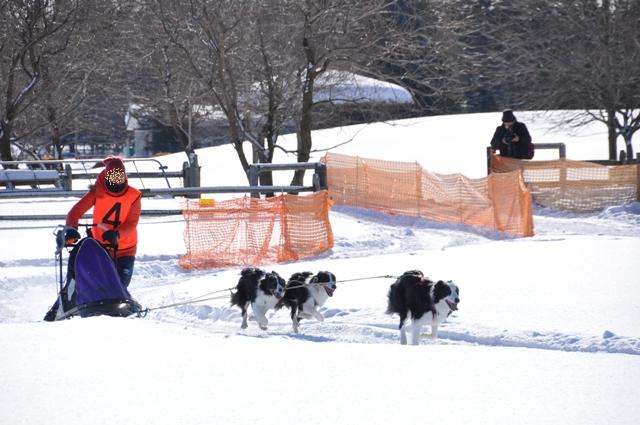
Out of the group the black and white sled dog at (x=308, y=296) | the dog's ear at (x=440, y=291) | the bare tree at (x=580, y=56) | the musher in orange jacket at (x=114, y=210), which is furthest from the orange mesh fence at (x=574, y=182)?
the dog's ear at (x=440, y=291)

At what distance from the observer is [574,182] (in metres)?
21.4

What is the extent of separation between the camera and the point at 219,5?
867 inches

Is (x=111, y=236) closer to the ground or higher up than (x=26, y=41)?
closer to the ground

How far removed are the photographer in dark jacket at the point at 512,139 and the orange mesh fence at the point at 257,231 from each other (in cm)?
658

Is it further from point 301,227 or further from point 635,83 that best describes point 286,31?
point 635,83

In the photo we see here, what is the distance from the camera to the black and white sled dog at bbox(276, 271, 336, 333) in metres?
9.37

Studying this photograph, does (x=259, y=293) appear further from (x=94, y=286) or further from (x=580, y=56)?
(x=580, y=56)

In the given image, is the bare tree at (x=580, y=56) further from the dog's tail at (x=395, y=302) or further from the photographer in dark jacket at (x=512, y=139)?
the dog's tail at (x=395, y=302)

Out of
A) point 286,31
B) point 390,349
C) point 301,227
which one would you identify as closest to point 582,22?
point 286,31

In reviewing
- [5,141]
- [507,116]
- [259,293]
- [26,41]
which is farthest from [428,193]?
[5,141]

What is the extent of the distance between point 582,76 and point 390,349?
25.2 meters

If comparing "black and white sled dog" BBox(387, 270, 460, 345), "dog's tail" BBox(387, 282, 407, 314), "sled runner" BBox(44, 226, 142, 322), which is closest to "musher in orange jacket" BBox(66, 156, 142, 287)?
"sled runner" BBox(44, 226, 142, 322)

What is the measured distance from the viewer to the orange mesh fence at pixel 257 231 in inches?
591

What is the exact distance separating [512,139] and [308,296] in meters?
12.6
